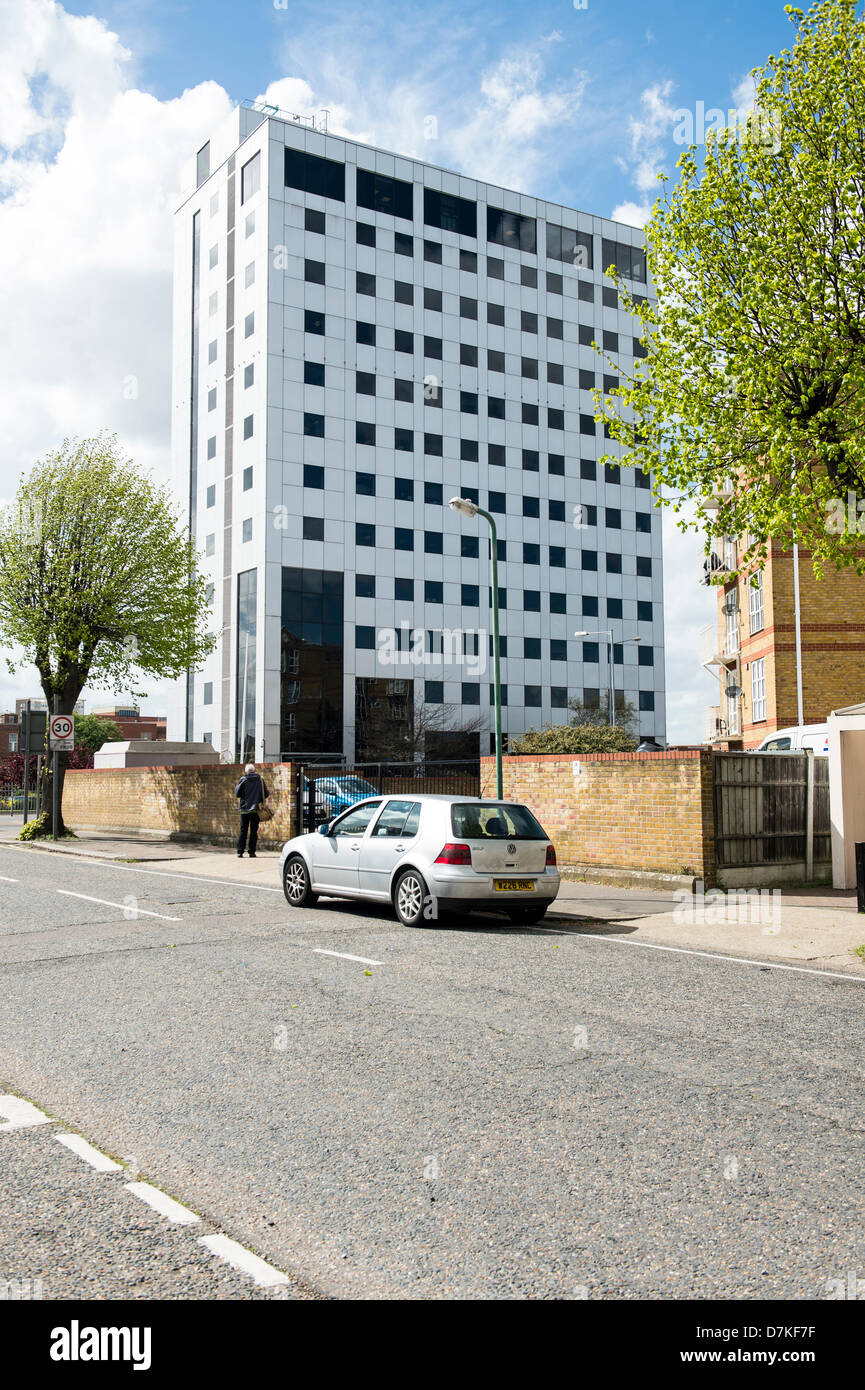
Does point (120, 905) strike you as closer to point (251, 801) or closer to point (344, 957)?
point (344, 957)

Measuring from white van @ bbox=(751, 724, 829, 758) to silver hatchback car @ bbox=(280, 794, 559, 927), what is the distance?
7.00 meters

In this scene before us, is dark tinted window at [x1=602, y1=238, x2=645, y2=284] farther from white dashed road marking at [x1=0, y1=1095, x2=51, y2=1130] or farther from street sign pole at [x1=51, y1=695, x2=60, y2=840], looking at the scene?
white dashed road marking at [x1=0, y1=1095, x2=51, y2=1130]

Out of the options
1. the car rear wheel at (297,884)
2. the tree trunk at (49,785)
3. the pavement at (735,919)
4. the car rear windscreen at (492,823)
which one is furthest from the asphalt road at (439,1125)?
the tree trunk at (49,785)

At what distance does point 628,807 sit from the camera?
16.0 meters

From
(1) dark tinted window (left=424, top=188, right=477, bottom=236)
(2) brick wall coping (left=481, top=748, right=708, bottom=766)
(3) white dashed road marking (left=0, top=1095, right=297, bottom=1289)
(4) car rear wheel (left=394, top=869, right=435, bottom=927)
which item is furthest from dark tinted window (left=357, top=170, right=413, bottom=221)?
(3) white dashed road marking (left=0, top=1095, right=297, bottom=1289)

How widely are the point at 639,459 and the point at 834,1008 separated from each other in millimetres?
8955

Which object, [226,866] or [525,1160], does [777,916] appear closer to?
[525,1160]

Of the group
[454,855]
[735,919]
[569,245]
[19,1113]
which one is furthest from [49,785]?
[569,245]

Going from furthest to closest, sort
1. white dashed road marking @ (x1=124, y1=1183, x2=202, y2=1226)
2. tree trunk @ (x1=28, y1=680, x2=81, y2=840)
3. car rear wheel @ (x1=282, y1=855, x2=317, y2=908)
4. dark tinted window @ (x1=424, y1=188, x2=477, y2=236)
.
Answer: dark tinted window @ (x1=424, y1=188, x2=477, y2=236)
tree trunk @ (x1=28, y1=680, x2=81, y2=840)
car rear wheel @ (x1=282, y1=855, x2=317, y2=908)
white dashed road marking @ (x1=124, y1=1183, x2=202, y2=1226)

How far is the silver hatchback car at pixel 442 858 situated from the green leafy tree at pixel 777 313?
15.8 ft

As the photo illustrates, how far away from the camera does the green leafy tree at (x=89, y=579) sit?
28.7 meters

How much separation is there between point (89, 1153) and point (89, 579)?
2656 centimetres

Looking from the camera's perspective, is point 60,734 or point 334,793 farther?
point 60,734

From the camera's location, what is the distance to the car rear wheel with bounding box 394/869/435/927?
1179 centimetres
